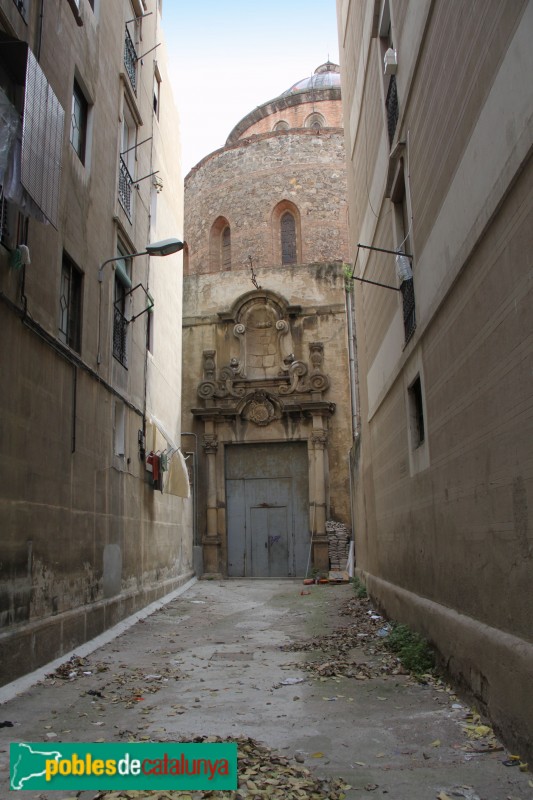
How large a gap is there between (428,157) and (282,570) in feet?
45.6

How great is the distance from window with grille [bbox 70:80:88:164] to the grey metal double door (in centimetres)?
1137

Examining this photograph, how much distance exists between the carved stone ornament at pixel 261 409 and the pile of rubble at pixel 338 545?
3567mm

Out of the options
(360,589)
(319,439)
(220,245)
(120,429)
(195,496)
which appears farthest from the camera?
(220,245)

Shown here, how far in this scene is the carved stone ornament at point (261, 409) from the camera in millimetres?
19000

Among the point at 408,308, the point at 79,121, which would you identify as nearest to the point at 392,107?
the point at 408,308

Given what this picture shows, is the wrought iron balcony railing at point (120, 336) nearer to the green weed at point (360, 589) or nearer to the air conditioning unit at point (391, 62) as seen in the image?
the air conditioning unit at point (391, 62)

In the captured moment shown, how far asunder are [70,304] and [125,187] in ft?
11.8

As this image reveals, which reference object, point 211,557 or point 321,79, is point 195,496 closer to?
point 211,557

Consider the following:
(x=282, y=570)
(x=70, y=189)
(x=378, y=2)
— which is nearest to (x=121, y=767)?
(x=70, y=189)

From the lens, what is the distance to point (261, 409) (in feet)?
62.5

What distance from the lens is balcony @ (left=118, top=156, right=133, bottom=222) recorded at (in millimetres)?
10828

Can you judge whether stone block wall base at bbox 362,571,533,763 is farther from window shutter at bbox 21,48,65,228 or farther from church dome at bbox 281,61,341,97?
church dome at bbox 281,61,341,97

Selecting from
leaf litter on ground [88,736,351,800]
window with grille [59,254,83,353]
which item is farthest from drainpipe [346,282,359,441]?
leaf litter on ground [88,736,351,800]

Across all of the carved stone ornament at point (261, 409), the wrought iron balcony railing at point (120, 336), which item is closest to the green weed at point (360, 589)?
the carved stone ornament at point (261, 409)
